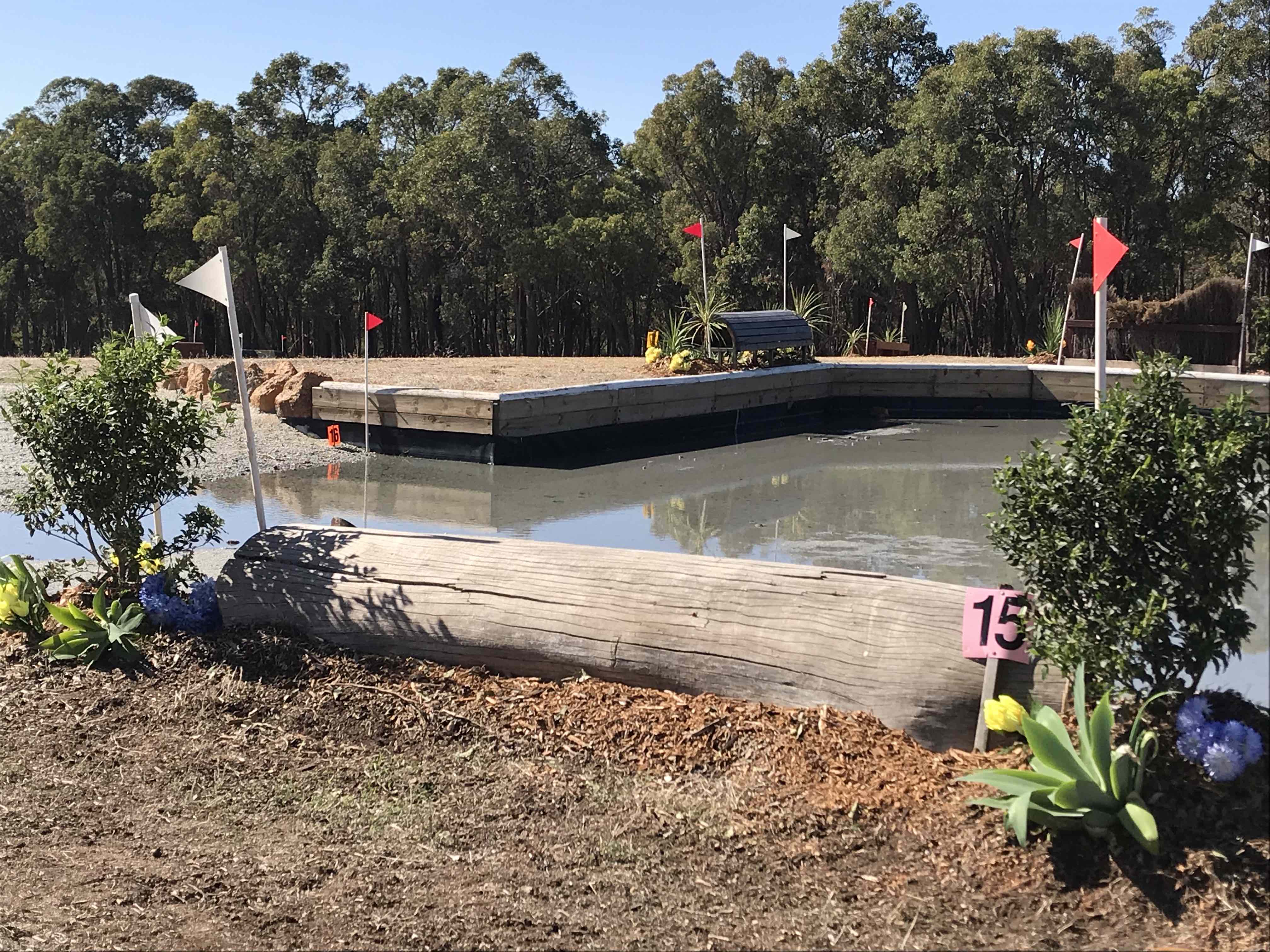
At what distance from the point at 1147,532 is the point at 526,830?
1.79 metres

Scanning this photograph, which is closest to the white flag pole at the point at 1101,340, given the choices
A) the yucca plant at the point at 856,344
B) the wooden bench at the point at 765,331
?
the wooden bench at the point at 765,331

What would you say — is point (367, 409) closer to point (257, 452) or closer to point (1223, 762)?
point (257, 452)

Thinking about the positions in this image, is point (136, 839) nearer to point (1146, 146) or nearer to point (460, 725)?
point (460, 725)

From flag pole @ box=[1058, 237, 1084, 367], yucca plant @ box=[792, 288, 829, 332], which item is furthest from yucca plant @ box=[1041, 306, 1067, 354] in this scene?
yucca plant @ box=[792, 288, 829, 332]

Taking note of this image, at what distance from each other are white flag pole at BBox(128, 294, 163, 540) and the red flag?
3789mm

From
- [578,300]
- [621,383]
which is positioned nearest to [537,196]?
[578,300]

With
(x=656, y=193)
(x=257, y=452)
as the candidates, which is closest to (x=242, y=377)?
(x=257, y=452)

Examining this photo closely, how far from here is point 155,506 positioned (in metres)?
4.99

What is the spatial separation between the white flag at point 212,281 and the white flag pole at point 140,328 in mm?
280

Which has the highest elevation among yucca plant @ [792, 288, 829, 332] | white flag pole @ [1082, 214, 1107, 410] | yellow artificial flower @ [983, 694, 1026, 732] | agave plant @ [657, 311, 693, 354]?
yucca plant @ [792, 288, 829, 332]

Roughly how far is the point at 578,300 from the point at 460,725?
3091 centimetres

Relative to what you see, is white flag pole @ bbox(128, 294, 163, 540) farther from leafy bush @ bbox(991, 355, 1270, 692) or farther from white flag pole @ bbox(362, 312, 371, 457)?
white flag pole @ bbox(362, 312, 371, 457)

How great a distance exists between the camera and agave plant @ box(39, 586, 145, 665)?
14.5 ft

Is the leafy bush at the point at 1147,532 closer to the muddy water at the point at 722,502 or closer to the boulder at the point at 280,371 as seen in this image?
the muddy water at the point at 722,502
